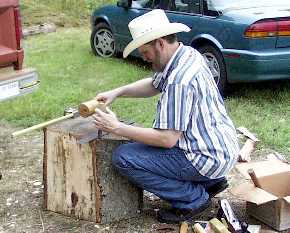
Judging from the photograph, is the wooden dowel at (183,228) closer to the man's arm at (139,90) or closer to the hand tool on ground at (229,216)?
the hand tool on ground at (229,216)

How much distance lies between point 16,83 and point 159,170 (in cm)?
172

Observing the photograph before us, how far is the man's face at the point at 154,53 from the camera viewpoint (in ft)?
12.0

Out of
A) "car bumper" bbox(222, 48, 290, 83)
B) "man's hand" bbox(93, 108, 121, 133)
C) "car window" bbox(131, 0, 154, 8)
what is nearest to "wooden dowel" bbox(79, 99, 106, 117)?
"man's hand" bbox(93, 108, 121, 133)

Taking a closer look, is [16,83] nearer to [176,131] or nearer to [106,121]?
[106,121]

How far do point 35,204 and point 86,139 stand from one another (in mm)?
806

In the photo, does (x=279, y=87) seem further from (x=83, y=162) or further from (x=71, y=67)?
(x=83, y=162)

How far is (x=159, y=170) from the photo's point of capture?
3.82 m

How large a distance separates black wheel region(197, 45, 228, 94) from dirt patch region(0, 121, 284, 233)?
1770 mm

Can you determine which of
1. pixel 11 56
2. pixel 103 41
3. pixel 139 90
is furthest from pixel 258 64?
pixel 103 41

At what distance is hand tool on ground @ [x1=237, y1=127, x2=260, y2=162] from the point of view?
4988mm

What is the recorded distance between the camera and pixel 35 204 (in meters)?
4.38

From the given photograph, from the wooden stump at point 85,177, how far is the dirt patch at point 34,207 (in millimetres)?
79

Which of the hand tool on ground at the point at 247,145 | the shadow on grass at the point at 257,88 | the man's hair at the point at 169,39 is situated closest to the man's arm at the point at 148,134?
the man's hair at the point at 169,39

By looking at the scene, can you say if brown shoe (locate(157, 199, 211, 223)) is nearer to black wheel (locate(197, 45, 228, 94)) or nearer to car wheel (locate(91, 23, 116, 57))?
black wheel (locate(197, 45, 228, 94))
